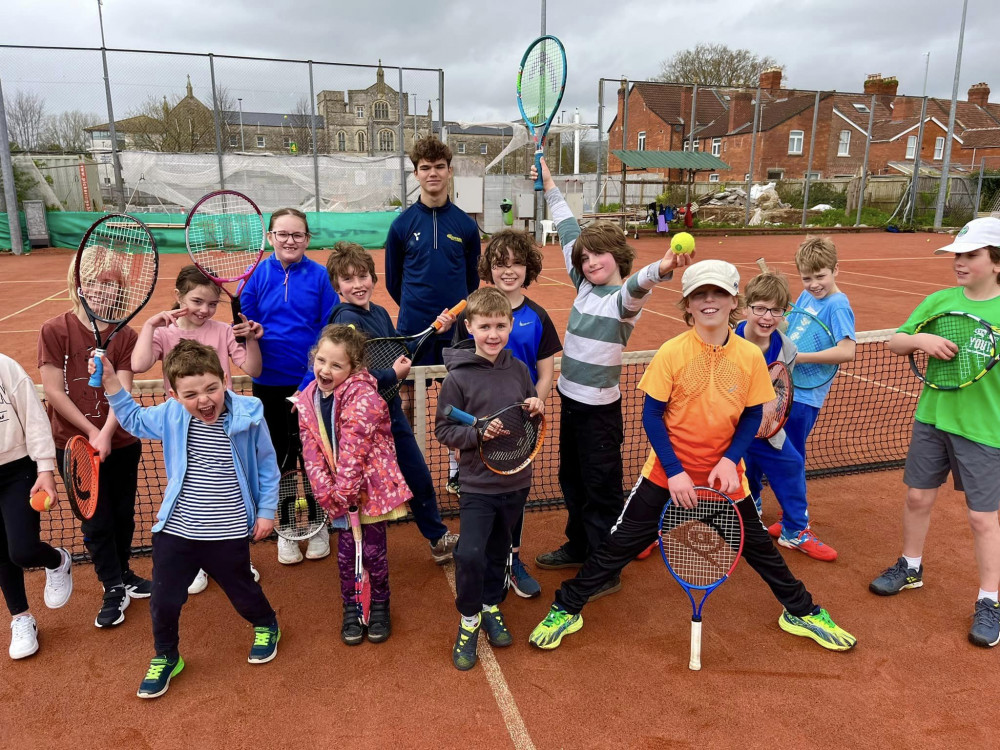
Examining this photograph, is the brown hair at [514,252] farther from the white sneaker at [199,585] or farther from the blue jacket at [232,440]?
the white sneaker at [199,585]

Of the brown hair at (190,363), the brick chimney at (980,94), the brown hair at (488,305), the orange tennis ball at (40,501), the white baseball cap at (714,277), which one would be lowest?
the orange tennis ball at (40,501)

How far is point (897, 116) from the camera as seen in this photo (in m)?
40.1

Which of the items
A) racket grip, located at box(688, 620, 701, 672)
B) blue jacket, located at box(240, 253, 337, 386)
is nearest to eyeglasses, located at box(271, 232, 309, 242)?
blue jacket, located at box(240, 253, 337, 386)

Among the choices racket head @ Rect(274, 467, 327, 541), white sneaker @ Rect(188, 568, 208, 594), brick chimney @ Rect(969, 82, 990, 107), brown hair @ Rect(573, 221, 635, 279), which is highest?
brick chimney @ Rect(969, 82, 990, 107)

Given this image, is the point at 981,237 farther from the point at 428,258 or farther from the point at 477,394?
the point at 428,258

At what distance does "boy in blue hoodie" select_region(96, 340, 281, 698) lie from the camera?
2623 millimetres

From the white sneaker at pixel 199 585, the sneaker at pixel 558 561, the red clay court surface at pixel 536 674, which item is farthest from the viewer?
the sneaker at pixel 558 561

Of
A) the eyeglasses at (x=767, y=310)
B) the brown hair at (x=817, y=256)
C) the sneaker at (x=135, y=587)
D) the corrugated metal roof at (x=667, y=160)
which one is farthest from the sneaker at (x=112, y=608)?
the corrugated metal roof at (x=667, y=160)

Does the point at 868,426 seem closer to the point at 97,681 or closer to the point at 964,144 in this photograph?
the point at 97,681

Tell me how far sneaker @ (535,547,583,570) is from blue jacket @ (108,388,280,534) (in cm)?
161

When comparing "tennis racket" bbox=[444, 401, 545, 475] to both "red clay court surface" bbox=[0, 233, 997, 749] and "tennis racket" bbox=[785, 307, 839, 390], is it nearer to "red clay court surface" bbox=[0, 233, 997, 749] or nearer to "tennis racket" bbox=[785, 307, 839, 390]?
"red clay court surface" bbox=[0, 233, 997, 749]

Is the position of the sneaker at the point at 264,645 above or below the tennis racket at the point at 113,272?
below

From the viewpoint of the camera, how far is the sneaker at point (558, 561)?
372 centimetres

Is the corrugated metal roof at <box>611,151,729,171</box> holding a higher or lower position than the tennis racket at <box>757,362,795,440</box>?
higher
